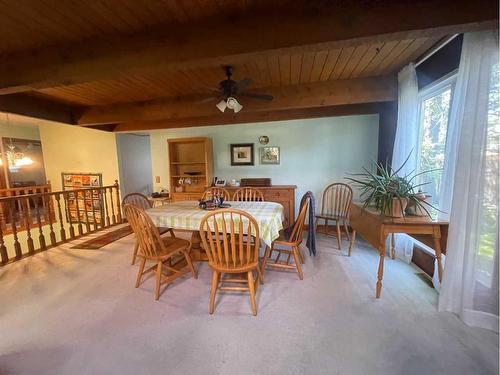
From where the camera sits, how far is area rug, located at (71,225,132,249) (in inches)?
130

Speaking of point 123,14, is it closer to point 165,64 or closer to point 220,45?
point 165,64

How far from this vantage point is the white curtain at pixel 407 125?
7.58ft

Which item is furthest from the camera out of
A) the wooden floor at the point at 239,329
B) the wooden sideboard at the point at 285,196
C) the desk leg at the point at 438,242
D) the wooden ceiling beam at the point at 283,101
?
the wooden sideboard at the point at 285,196

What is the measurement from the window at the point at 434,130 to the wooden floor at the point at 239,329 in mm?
1036

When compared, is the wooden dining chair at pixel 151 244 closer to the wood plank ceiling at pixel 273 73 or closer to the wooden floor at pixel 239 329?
the wooden floor at pixel 239 329

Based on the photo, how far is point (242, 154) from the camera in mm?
4387

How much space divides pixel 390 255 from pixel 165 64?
326cm

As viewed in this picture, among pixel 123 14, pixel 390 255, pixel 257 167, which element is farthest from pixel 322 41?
pixel 257 167

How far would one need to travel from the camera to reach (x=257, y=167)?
14.3 ft

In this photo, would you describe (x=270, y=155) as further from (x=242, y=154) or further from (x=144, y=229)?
(x=144, y=229)

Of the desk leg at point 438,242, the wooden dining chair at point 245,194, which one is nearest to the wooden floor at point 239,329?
the desk leg at point 438,242

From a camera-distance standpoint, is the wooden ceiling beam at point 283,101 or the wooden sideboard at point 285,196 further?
the wooden sideboard at point 285,196

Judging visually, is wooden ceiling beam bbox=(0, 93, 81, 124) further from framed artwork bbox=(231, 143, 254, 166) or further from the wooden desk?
the wooden desk

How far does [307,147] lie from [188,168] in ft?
8.63
